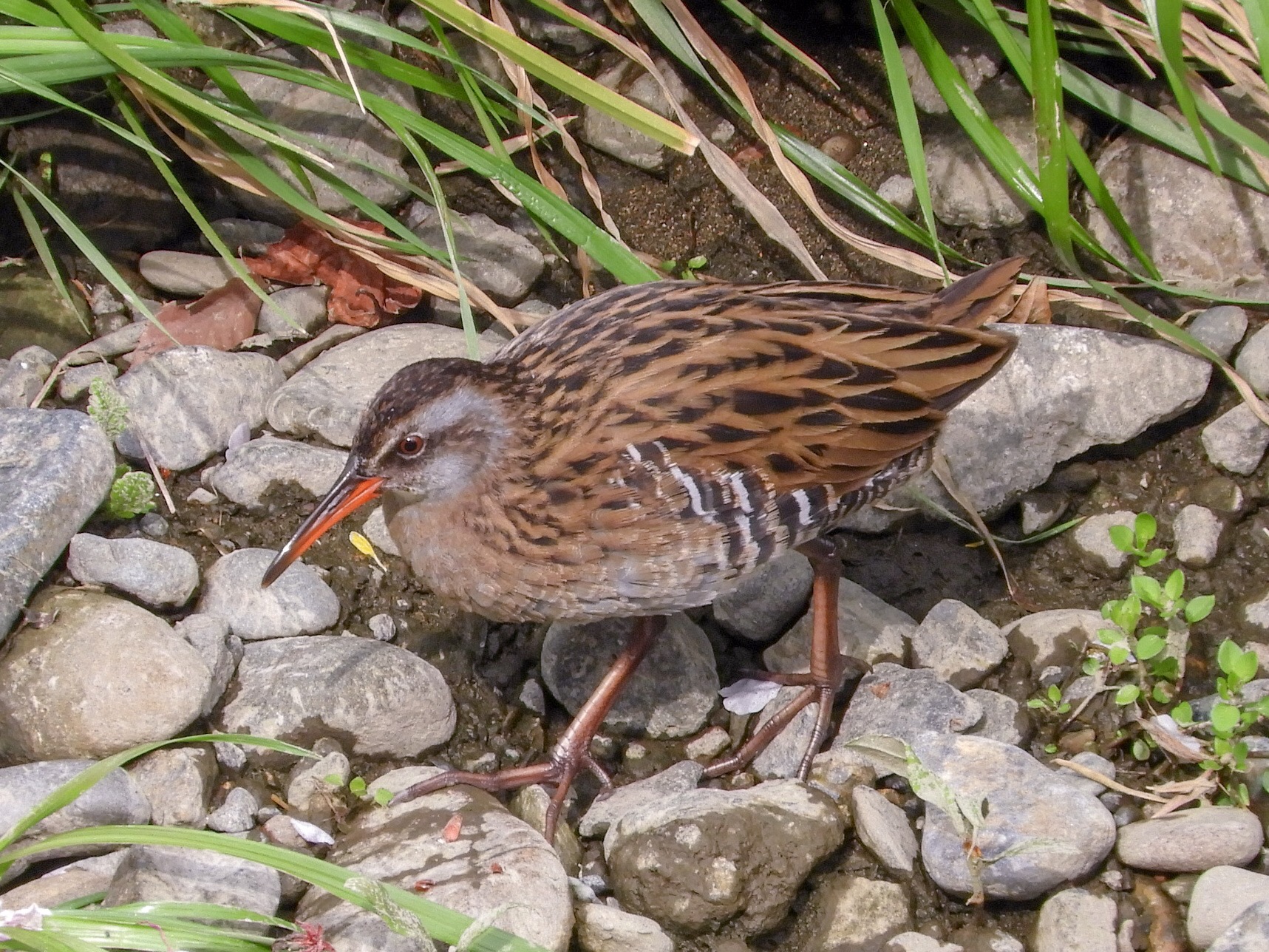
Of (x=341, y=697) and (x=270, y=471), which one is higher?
(x=270, y=471)

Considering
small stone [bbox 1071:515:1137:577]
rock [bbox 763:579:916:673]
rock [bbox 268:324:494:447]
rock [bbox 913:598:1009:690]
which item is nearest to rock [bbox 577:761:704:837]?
rock [bbox 763:579:916:673]

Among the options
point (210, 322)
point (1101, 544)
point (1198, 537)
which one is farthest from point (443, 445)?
point (1198, 537)

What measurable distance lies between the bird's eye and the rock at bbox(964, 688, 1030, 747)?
1488 millimetres

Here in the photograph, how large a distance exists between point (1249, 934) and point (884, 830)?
797mm

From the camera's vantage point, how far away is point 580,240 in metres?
3.97

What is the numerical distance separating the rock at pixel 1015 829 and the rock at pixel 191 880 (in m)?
1.45

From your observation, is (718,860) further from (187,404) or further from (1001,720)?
(187,404)

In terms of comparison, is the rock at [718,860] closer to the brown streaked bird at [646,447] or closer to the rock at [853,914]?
the rock at [853,914]

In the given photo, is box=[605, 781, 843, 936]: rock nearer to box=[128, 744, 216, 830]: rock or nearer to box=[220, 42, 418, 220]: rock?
box=[128, 744, 216, 830]: rock

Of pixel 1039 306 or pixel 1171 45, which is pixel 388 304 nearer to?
pixel 1039 306

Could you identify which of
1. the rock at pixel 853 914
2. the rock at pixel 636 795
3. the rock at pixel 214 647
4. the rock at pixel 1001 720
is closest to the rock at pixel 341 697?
the rock at pixel 214 647

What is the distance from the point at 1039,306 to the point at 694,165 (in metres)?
1.14

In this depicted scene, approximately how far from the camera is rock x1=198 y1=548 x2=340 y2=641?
3.69 m

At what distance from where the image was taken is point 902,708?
3684mm
